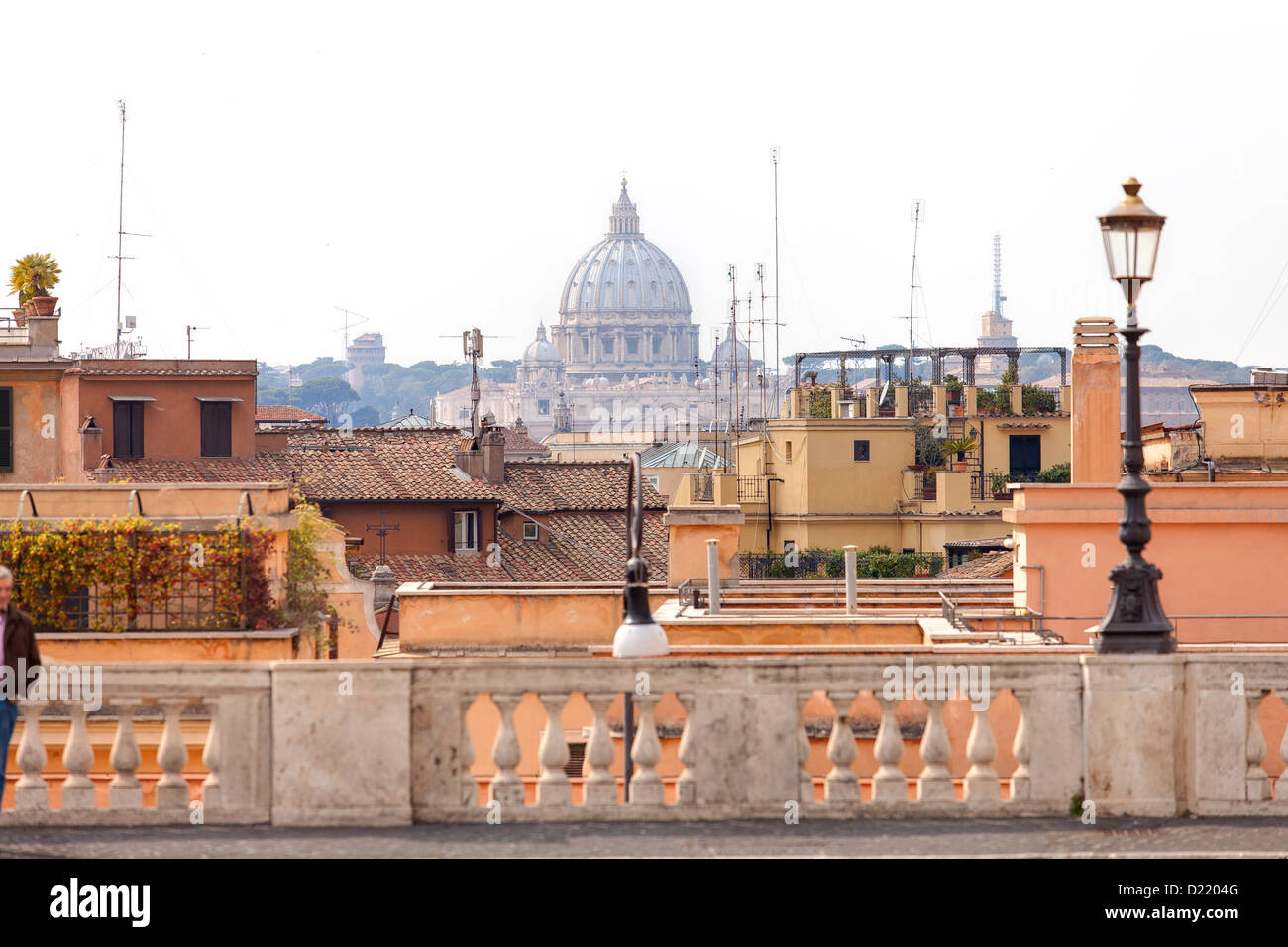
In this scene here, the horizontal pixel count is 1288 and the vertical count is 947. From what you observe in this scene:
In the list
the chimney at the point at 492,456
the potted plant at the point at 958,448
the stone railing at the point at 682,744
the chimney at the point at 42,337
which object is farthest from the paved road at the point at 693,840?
the potted plant at the point at 958,448

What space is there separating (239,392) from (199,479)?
443 centimetres

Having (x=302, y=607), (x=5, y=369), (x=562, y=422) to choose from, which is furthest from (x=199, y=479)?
(x=562, y=422)

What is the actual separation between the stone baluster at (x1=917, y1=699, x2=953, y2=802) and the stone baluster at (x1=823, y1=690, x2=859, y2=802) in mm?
322

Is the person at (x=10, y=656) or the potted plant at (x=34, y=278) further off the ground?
the potted plant at (x=34, y=278)

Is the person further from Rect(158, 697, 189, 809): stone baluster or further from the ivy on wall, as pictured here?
the ivy on wall

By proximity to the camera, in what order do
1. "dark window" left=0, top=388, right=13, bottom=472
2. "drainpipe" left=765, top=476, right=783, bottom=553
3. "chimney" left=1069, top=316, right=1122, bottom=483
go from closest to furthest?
"chimney" left=1069, top=316, right=1122, bottom=483 → "dark window" left=0, top=388, right=13, bottom=472 → "drainpipe" left=765, top=476, right=783, bottom=553

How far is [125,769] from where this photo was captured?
8.70 meters

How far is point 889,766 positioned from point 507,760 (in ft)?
5.78

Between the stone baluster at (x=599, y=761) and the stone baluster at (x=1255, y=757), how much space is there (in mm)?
2913

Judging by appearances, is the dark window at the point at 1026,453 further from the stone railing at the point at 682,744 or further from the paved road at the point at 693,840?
the paved road at the point at 693,840

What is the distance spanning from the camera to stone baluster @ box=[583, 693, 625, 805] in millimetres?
8633

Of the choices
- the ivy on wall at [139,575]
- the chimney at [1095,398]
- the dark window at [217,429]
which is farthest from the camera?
the dark window at [217,429]

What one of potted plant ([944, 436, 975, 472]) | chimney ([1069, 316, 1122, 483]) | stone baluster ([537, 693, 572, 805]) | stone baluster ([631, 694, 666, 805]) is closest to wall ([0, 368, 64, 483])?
chimney ([1069, 316, 1122, 483])

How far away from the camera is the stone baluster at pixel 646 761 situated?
28.3ft
